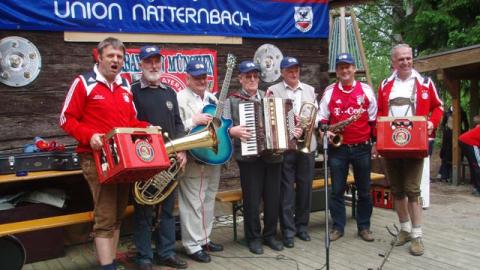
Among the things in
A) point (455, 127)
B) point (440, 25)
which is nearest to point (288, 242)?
point (455, 127)

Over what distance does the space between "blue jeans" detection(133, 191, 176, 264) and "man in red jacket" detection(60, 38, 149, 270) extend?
0.47 metres

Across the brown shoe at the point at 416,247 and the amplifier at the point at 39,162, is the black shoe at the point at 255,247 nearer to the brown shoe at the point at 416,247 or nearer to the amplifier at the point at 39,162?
the brown shoe at the point at 416,247

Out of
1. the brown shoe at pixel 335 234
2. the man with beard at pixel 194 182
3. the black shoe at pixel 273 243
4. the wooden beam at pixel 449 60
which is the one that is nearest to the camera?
the man with beard at pixel 194 182

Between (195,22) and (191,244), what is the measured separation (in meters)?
3.19

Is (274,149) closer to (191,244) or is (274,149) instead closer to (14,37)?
(191,244)

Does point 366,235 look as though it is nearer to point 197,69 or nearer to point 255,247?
point 255,247

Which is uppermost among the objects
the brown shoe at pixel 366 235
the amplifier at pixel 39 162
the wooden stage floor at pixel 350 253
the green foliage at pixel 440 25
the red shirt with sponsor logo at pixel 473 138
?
the green foliage at pixel 440 25

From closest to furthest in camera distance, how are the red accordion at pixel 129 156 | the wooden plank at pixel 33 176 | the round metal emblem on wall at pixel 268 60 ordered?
the red accordion at pixel 129 156 < the wooden plank at pixel 33 176 < the round metal emblem on wall at pixel 268 60

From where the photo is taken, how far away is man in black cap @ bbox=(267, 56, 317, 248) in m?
5.35

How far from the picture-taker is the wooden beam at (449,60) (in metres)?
8.93

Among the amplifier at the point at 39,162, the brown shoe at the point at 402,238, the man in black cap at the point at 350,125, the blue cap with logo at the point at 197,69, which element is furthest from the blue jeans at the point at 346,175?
the amplifier at the point at 39,162

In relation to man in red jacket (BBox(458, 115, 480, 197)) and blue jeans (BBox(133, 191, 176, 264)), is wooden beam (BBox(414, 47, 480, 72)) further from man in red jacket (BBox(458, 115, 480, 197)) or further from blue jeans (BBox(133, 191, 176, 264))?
blue jeans (BBox(133, 191, 176, 264))

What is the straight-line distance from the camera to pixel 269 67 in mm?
7480

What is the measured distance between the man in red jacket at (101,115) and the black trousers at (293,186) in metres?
2.00
